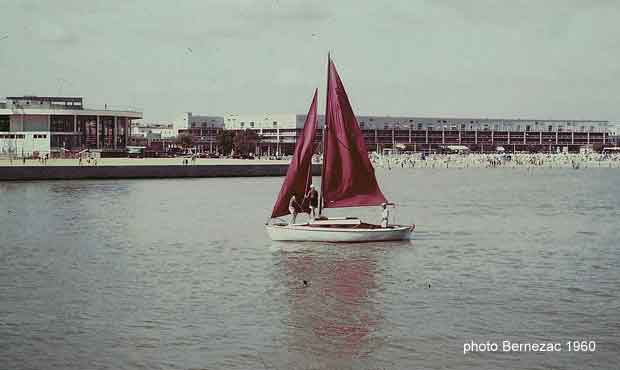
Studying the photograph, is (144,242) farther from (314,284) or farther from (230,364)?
(230,364)

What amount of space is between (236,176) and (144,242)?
98.6 metres

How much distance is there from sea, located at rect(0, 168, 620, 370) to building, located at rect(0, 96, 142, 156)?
382ft

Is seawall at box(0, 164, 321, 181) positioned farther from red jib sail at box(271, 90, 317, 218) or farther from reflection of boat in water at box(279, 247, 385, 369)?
reflection of boat in water at box(279, 247, 385, 369)

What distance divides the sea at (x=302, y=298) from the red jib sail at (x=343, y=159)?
10.5ft

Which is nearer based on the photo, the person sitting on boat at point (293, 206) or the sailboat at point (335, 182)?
the sailboat at point (335, 182)

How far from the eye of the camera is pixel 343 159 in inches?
1897

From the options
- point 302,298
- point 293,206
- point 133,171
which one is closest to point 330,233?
A: point 293,206

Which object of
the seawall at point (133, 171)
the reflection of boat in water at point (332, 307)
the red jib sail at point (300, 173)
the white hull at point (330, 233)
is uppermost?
the red jib sail at point (300, 173)

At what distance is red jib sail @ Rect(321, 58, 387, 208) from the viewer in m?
47.3

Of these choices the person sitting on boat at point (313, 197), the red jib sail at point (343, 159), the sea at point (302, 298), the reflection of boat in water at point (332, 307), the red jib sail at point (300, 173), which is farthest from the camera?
the red jib sail at point (343, 159)

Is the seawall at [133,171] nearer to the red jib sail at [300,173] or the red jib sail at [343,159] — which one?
the red jib sail at [300,173]

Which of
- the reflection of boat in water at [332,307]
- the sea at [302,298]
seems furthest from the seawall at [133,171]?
the reflection of boat in water at [332,307]

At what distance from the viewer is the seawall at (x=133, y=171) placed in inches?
4813

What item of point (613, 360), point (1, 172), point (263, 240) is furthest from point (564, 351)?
point (1, 172)
